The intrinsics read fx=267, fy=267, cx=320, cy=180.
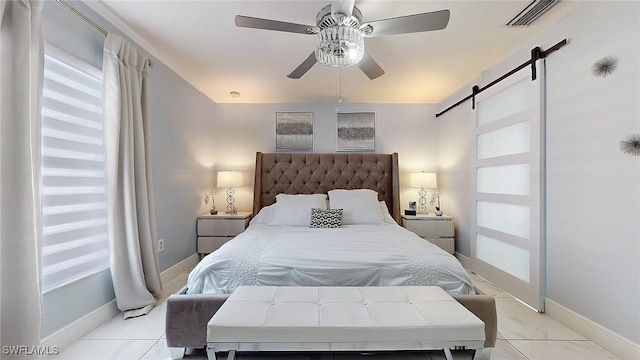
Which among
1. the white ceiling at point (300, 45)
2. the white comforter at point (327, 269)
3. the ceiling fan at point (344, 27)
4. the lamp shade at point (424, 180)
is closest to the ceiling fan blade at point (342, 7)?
the ceiling fan at point (344, 27)

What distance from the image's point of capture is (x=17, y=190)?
1341 mm

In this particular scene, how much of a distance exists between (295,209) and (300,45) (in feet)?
5.69

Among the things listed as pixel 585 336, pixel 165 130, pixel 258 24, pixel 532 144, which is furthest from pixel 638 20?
pixel 165 130

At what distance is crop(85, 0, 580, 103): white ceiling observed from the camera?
192 cm

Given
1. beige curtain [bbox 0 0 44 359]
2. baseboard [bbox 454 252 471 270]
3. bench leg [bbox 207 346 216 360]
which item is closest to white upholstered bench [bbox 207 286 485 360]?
bench leg [bbox 207 346 216 360]

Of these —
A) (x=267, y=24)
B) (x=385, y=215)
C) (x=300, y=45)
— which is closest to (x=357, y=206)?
(x=385, y=215)

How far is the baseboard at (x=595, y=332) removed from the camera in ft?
5.25

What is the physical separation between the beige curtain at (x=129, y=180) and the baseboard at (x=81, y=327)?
0.31 feet

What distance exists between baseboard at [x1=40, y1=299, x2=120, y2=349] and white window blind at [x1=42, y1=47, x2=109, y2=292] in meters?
0.29

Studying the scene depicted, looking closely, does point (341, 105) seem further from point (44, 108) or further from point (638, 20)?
point (44, 108)

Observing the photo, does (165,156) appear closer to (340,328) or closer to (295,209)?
(295,209)

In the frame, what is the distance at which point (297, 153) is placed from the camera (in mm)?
3939

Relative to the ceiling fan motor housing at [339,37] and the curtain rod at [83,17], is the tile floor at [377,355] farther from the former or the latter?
the curtain rod at [83,17]

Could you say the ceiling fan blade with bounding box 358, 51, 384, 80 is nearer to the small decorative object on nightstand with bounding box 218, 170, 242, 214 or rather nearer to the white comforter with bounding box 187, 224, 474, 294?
the white comforter with bounding box 187, 224, 474, 294
